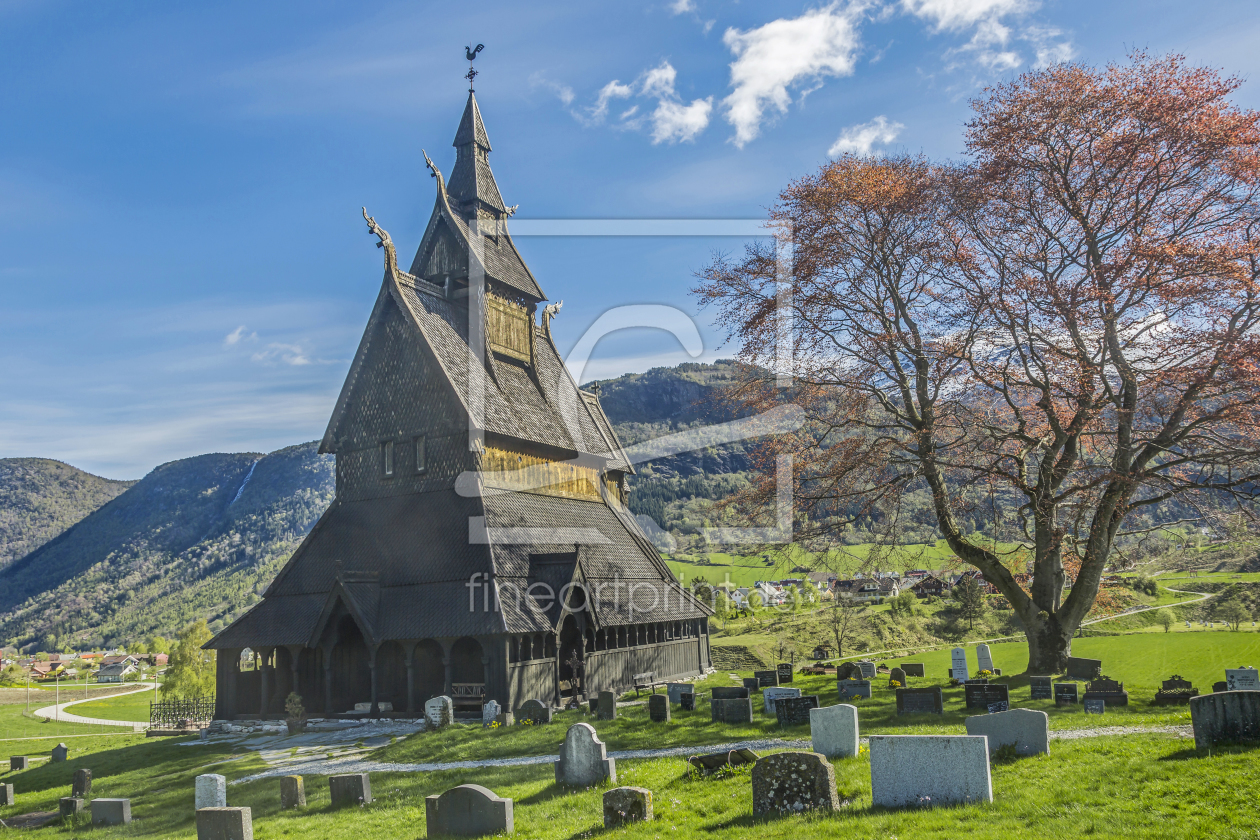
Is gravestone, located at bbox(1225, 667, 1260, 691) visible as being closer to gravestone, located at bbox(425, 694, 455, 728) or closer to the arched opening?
gravestone, located at bbox(425, 694, 455, 728)

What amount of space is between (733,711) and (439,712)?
8.59 metres

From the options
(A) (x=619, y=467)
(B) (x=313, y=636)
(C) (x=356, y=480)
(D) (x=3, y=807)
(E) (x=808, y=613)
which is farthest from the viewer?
(E) (x=808, y=613)

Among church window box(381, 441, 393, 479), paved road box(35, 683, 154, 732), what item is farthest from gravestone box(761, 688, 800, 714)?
paved road box(35, 683, 154, 732)

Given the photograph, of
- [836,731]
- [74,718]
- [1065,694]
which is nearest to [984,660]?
[1065,694]

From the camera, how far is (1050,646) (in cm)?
2281

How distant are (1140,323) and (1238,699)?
1153 cm

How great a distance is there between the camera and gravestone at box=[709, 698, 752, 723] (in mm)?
19125

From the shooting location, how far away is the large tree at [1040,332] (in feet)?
63.5

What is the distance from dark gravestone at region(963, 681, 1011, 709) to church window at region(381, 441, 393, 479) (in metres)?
21.6

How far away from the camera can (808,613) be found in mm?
74938

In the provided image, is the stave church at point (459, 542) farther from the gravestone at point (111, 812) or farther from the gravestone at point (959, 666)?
the gravestone at point (959, 666)

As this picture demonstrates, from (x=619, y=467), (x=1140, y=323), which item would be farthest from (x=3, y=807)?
(x=1140, y=323)

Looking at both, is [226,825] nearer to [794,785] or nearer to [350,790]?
[350,790]

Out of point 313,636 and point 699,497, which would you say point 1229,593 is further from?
point 699,497
